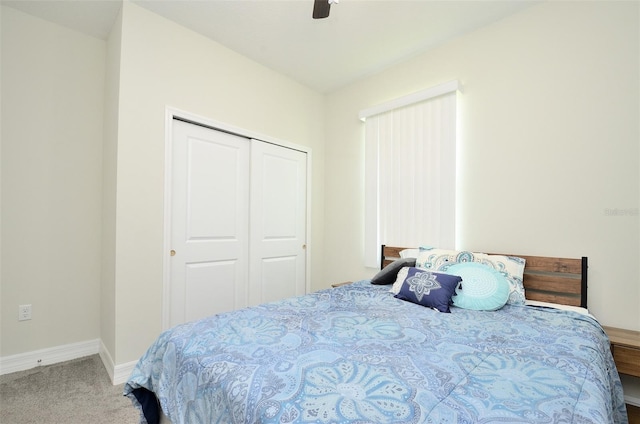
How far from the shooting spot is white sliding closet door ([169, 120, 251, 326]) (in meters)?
2.60

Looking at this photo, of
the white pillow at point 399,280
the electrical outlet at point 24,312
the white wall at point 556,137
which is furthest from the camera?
the electrical outlet at point 24,312

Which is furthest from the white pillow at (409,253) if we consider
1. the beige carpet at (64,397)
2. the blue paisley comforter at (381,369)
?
the beige carpet at (64,397)

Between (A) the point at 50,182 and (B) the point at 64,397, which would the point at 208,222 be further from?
(B) the point at 64,397

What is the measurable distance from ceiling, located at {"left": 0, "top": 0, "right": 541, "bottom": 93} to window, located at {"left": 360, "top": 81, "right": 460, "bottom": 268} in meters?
0.49

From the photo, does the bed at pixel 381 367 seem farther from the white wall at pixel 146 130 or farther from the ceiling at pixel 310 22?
the ceiling at pixel 310 22

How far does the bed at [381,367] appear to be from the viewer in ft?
2.64

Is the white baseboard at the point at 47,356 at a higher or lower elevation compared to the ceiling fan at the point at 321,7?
lower

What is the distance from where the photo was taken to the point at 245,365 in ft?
3.40

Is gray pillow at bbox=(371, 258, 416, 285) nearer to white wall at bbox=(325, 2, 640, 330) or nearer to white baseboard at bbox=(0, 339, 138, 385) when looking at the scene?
white wall at bbox=(325, 2, 640, 330)

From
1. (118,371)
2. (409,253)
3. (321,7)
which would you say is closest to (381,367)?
(321,7)

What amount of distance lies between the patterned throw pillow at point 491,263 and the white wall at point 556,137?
10.2 inches

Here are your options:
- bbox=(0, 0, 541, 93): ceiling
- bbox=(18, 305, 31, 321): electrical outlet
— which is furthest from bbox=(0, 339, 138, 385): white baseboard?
bbox=(0, 0, 541, 93): ceiling

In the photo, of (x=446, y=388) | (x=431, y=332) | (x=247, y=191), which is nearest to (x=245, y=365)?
(x=446, y=388)

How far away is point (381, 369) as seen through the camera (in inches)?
39.2
